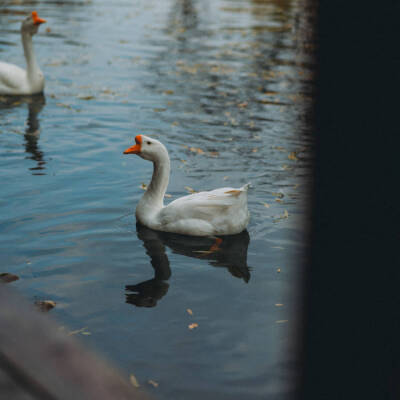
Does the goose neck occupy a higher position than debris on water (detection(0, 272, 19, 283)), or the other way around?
the goose neck

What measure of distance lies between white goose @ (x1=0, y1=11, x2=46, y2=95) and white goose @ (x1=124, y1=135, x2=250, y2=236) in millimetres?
6804

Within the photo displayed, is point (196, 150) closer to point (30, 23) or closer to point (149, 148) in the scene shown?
point (149, 148)

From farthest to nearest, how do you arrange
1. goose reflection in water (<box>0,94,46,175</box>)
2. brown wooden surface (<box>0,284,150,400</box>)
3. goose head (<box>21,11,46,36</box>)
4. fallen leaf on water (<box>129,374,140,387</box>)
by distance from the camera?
goose head (<box>21,11,46,36</box>)
goose reflection in water (<box>0,94,46,175</box>)
fallen leaf on water (<box>129,374,140,387</box>)
brown wooden surface (<box>0,284,150,400</box>)

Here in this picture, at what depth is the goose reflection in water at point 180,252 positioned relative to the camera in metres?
6.02

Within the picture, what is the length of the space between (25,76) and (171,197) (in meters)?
6.40

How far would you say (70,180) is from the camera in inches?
356

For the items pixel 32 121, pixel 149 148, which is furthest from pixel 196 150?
pixel 32 121

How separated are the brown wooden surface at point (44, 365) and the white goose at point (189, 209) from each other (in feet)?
18.4

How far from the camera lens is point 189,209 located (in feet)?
23.2

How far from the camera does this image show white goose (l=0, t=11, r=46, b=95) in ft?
42.7

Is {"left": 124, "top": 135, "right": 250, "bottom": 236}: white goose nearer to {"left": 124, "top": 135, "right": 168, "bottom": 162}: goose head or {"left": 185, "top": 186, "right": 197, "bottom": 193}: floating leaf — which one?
{"left": 124, "top": 135, "right": 168, "bottom": 162}: goose head

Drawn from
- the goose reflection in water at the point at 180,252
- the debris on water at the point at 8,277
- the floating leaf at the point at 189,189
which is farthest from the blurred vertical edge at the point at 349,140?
the floating leaf at the point at 189,189

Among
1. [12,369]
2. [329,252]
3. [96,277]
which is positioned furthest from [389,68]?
[96,277]

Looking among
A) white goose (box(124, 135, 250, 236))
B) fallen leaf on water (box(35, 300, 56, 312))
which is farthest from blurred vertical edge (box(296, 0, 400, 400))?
white goose (box(124, 135, 250, 236))
